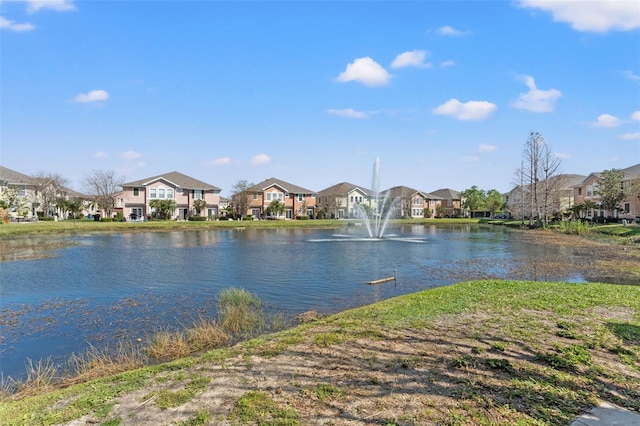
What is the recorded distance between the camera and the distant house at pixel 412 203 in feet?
268

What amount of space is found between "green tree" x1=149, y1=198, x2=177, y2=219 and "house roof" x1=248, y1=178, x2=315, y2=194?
13.7 m

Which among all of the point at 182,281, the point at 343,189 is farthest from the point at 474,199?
the point at 182,281

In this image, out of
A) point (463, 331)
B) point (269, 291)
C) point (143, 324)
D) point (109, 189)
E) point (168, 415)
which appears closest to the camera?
point (168, 415)

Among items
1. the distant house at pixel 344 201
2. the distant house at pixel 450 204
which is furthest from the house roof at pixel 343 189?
the distant house at pixel 450 204

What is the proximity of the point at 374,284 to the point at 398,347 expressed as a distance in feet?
28.3

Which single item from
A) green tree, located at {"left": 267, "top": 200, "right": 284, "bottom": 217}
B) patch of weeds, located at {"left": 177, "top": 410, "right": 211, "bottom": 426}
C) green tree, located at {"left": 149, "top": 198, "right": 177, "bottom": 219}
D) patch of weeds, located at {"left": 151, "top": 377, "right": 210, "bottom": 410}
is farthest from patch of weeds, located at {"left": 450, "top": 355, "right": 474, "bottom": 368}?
green tree, located at {"left": 267, "top": 200, "right": 284, "bottom": 217}

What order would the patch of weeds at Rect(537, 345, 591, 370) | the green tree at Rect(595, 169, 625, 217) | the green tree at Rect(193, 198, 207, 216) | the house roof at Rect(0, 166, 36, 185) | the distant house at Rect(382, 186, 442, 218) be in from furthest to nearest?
the distant house at Rect(382, 186, 442, 218) → the green tree at Rect(193, 198, 207, 216) → the house roof at Rect(0, 166, 36, 185) → the green tree at Rect(595, 169, 625, 217) → the patch of weeds at Rect(537, 345, 591, 370)

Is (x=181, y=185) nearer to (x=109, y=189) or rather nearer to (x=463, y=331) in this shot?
(x=109, y=189)

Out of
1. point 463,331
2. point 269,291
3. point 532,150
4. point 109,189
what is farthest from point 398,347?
point 109,189

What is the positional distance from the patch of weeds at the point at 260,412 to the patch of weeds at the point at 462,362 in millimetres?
2491

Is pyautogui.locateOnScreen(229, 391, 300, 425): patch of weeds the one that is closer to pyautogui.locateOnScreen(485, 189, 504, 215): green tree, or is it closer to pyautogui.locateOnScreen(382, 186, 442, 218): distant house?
pyautogui.locateOnScreen(382, 186, 442, 218): distant house

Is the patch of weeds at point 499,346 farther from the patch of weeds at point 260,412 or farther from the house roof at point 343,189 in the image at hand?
the house roof at point 343,189

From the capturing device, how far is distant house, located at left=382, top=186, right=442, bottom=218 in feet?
268

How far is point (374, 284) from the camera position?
1457 centimetres
